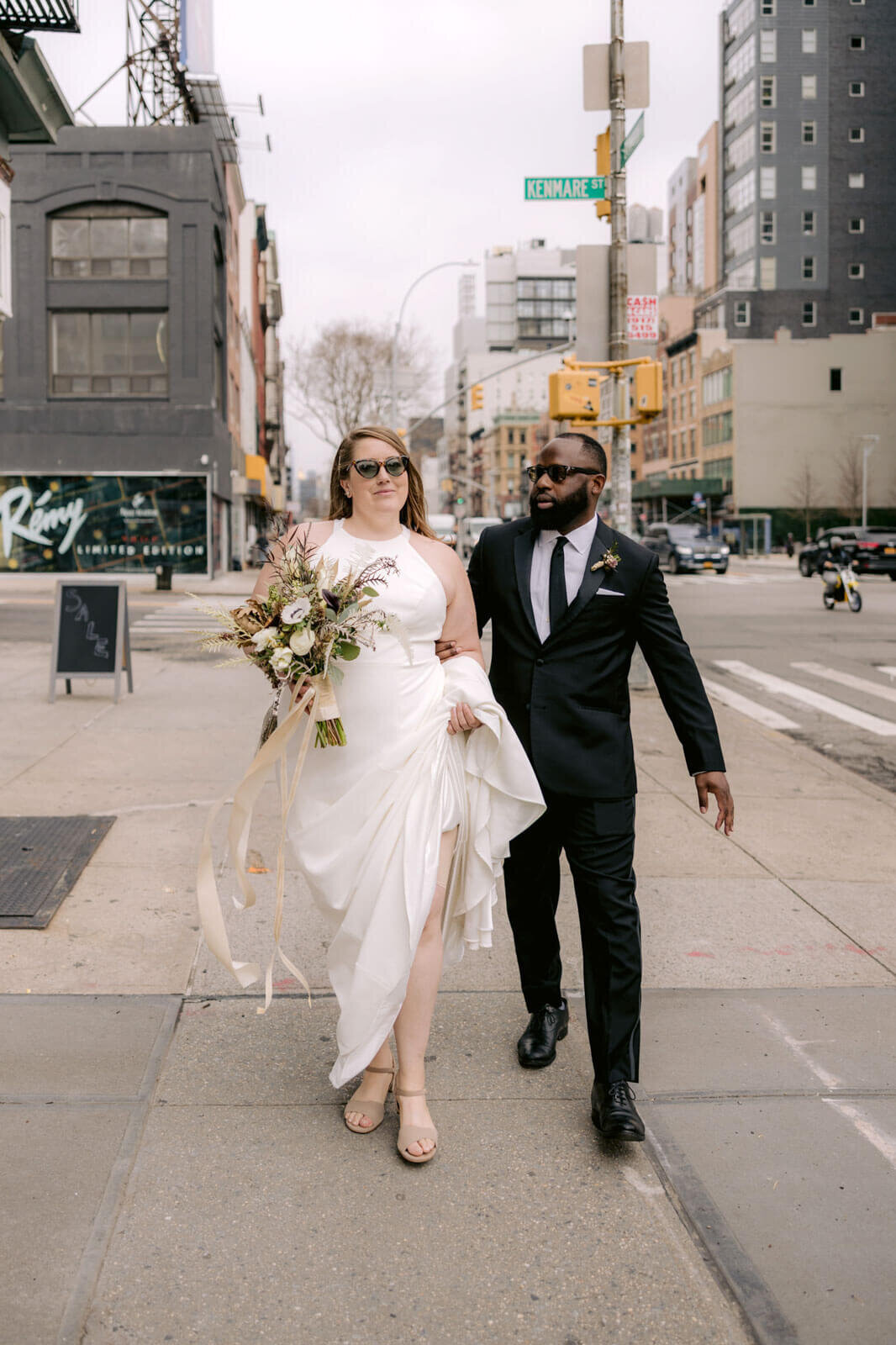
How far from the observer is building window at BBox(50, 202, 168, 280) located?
33.8 m

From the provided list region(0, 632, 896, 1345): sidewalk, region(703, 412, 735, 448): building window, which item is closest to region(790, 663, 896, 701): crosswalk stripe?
region(0, 632, 896, 1345): sidewalk

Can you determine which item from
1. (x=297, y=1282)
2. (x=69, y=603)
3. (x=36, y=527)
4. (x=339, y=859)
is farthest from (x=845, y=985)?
(x=36, y=527)

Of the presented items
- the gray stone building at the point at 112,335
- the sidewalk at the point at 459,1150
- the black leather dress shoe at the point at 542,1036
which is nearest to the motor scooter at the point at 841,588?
the gray stone building at the point at 112,335

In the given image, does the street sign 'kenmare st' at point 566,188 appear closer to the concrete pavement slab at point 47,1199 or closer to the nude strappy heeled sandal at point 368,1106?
the nude strappy heeled sandal at point 368,1106

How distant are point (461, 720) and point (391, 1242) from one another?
4.30ft

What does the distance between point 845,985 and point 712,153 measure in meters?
105

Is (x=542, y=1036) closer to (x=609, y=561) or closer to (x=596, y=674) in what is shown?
(x=596, y=674)

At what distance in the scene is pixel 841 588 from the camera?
23562mm

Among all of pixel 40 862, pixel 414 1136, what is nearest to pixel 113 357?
pixel 40 862

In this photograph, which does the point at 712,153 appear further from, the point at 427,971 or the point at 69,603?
the point at 427,971

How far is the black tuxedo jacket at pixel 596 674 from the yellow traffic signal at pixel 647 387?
9303 mm

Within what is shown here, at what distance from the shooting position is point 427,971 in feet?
11.0

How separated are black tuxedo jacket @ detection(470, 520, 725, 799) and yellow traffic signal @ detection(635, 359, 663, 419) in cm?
930

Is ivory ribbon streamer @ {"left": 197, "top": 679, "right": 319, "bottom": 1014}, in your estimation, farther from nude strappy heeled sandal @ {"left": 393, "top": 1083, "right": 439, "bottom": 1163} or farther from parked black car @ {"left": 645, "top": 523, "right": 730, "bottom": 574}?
parked black car @ {"left": 645, "top": 523, "right": 730, "bottom": 574}
